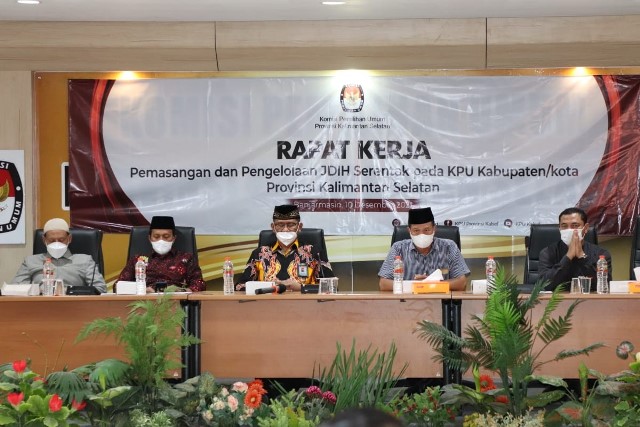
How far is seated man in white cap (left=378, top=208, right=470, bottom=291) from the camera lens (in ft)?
19.9

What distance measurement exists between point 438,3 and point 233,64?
5.10ft

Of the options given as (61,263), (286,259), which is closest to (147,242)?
(61,263)

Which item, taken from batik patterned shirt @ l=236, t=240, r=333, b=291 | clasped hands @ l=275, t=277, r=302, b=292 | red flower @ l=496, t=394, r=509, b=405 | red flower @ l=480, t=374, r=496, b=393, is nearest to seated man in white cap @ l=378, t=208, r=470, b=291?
batik patterned shirt @ l=236, t=240, r=333, b=291

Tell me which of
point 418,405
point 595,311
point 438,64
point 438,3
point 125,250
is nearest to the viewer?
point 418,405

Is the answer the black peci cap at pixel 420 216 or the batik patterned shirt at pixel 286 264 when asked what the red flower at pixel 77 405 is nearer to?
the batik patterned shirt at pixel 286 264

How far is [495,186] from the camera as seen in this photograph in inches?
295

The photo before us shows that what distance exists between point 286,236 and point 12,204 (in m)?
2.44

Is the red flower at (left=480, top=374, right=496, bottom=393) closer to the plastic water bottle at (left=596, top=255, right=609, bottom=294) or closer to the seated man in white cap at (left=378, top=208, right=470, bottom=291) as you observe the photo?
the plastic water bottle at (left=596, top=255, right=609, bottom=294)

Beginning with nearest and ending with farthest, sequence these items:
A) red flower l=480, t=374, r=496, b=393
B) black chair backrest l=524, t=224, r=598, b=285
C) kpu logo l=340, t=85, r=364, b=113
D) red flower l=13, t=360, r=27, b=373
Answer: red flower l=13, t=360, r=27, b=373 < red flower l=480, t=374, r=496, b=393 < black chair backrest l=524, t=224, r=598, b=285 < kpu logo l=340, t=85, r=364, b=113

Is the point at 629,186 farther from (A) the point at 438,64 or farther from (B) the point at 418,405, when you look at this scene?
(B) the point at 418,405

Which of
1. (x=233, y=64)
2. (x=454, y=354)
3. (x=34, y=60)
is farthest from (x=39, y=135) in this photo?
(x=454, y=354)

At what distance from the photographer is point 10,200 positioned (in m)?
7.48

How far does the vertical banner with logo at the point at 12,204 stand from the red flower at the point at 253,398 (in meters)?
3.88

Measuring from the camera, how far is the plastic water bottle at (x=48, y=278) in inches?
217
